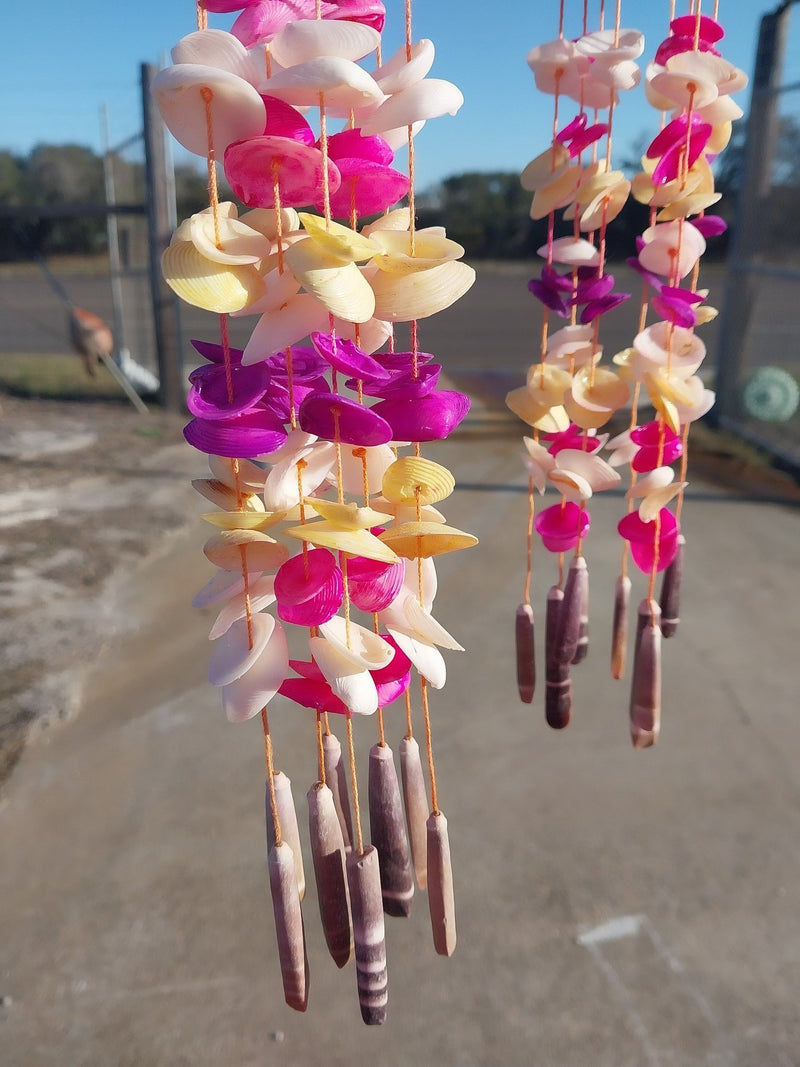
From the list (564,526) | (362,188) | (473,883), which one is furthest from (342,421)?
(473,883)

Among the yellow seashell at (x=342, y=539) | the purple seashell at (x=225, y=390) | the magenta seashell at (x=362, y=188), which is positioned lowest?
the yellow seashell at (x=342, y=539)

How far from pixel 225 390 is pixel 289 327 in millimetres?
49

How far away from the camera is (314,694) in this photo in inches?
20.5

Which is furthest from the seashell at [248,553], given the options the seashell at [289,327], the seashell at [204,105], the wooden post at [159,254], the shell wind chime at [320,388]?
the wooden post at [159,254]

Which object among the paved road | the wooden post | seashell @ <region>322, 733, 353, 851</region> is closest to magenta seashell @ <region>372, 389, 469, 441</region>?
seashell @ <region>322, 733, 353, 851</region>

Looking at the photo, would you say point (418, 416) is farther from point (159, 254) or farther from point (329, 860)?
point (159, 254)

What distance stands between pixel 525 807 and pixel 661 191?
1.27 m

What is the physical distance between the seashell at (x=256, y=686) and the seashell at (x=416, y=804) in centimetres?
12

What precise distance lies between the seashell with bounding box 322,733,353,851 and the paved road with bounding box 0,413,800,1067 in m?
0.78

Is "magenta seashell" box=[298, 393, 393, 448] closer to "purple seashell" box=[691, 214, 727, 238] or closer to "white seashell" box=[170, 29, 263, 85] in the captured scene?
"white seashell" box=[170, 29, 263, 85]

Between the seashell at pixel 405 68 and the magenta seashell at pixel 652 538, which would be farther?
the magenta seashell at pixel 652 538

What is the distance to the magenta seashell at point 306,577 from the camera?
48 centimetres

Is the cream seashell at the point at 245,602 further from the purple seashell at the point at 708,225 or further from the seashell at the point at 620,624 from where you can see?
the purple seashell at the point at 708,225

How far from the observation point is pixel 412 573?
562 millimetres
